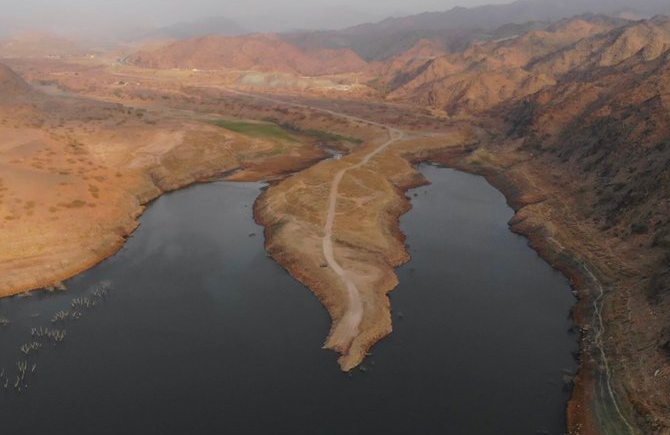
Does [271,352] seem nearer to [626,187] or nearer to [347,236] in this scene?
[347,236]

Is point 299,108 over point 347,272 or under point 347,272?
under

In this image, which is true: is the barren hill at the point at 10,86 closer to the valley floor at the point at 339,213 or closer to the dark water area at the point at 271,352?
the valley floor at the point at 339,213

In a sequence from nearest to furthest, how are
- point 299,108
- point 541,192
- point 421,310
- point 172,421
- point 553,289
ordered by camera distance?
point 172,421
point 421,310
point 553,289
point 541,192
point 299,108

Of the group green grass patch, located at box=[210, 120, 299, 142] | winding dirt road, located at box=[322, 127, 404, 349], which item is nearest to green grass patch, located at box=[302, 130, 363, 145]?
green grass patch, located at box=[210, 120, 299, 142]

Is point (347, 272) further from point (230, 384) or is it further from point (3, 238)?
point (3, 238)

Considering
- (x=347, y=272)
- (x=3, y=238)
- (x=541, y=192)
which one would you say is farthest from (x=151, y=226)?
(x=541, y=192)

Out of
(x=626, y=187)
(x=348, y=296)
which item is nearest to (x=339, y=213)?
(x=348, y=296)

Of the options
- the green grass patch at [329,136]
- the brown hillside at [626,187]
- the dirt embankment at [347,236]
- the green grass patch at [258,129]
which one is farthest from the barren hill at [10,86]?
the brown hillside at [626,187]

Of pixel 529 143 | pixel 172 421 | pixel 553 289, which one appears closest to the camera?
pixel 172 421
